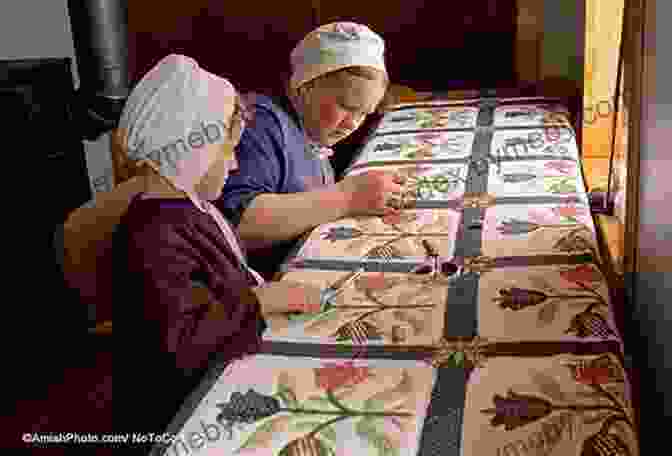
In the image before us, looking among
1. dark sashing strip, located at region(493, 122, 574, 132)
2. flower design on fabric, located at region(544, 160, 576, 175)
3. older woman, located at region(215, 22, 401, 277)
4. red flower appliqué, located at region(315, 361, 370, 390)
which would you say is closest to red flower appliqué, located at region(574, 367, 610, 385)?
red flower appliqué, located at region(315, 361, 370, 390)

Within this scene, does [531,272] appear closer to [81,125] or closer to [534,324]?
[534,324]

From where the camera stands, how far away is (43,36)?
3.75 m

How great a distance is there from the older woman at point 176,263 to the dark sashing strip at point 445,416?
26 cm

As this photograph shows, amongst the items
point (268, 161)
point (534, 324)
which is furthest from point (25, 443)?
point (534, 324)

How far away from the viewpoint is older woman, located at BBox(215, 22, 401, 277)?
1.65 metres

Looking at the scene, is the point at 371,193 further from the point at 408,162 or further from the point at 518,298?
the point at 518,298

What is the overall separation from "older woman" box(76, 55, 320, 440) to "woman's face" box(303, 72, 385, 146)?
20.3 inches

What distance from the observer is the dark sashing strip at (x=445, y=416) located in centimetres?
84

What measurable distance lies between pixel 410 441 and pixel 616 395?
9.1 inches

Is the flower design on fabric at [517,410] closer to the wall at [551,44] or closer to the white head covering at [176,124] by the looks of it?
the white head covering at [176,124]

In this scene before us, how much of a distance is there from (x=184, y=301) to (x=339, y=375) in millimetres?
225

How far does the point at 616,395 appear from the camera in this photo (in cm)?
91

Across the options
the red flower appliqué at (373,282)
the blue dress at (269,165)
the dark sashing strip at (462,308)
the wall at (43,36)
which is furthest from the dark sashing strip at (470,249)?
the wall at (43,36)

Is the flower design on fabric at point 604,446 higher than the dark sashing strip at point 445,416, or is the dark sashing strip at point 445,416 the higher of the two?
the flower design on fabric at point 604,446
